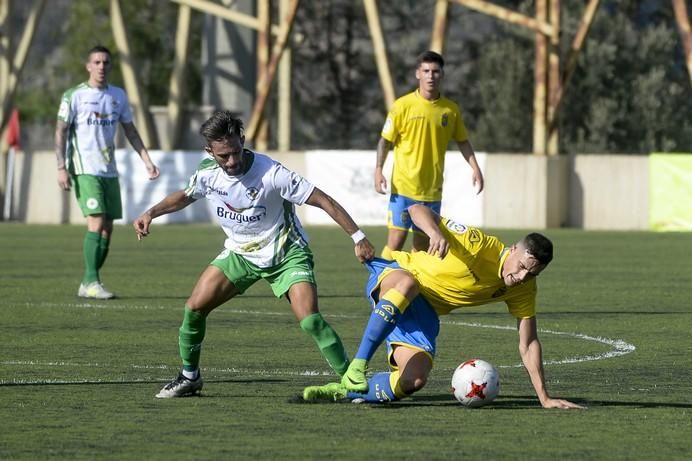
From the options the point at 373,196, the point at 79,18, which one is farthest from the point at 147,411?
the point at 79,18

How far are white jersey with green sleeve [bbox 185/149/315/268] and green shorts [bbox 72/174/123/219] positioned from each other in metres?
5.56

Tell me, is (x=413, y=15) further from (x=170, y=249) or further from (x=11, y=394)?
(x=11, y=394)

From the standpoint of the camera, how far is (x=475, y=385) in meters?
7.87

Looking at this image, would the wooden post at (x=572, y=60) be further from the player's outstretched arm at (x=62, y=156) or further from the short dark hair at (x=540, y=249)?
the short dark hair at (x=540, y=249)

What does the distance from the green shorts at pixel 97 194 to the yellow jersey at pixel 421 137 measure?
2.45 m

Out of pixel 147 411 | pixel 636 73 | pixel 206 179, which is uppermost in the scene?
pixel 636 73

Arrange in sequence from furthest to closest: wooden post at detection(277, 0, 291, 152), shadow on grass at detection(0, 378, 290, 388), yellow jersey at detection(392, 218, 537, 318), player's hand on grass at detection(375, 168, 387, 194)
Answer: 1. wooden post at detection(277, 0, 291, 152)
2. player's hand on grass at detection(375, 168, 387, 194)
3. shadow on grass at detection(0, 378, 290, 388)
4. yellow jersey at detection(392, 218, 537, 318)

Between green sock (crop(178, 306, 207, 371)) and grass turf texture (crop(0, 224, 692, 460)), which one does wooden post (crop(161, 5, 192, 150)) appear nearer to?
grass turf texture (crop(0, 224, 692, 460))

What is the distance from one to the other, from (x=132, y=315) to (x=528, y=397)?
5091mm

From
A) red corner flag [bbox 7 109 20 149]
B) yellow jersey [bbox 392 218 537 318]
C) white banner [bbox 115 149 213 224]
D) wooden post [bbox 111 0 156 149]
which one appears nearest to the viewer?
yellow jersey [bbox 392 218 537 318]

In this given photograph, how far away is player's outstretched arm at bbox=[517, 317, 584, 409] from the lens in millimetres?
7852

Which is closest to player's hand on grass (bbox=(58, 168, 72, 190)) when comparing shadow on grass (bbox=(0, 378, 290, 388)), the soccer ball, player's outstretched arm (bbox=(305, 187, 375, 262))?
shadow on grass (bbox=(0, 378, 290, 388))

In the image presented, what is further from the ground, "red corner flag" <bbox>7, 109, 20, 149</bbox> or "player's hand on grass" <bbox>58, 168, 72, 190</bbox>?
"red corner flag" <bbox>7, 109, 20, 149</bbox>

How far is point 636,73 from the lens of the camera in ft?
130
